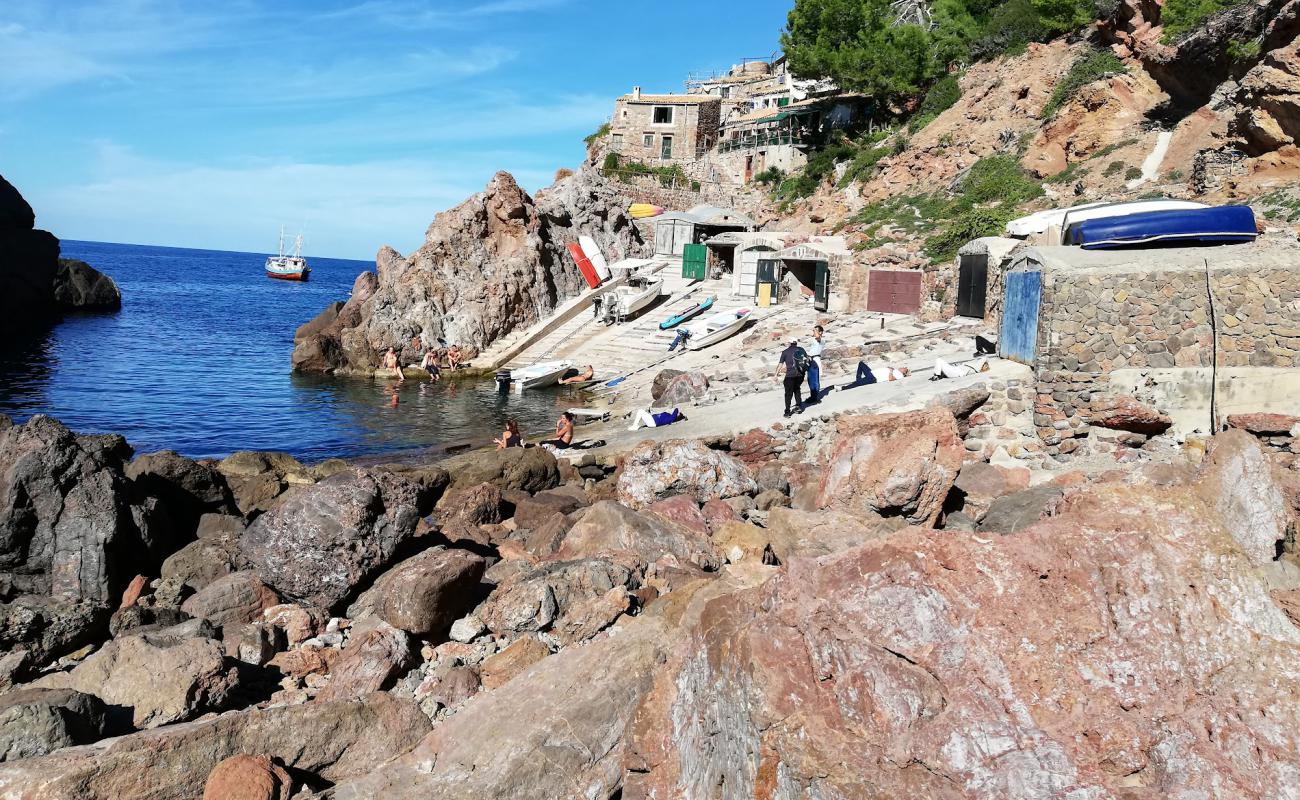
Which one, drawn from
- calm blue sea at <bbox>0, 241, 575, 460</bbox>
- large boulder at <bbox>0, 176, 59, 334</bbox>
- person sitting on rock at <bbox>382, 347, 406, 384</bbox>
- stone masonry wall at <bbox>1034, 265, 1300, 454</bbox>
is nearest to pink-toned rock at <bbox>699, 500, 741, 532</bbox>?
stone masonry wall at <bbox>1034, 265, 1300, 454</bbox>

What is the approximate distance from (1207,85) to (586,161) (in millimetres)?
43882

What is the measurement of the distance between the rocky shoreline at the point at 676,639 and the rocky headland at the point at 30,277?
174ft

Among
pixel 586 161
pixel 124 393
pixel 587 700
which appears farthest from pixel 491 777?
pixel 586 161

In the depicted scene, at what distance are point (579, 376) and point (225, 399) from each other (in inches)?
501

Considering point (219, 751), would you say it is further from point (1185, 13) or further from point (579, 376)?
point (1185, 13)

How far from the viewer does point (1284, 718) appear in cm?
418

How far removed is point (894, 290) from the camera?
2833 cm

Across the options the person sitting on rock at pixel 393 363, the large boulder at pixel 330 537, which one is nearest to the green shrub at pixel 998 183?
the person sitting on rock at pixel 393 363

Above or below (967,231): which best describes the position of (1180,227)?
below

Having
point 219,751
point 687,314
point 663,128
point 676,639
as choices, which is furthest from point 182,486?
point 663,128

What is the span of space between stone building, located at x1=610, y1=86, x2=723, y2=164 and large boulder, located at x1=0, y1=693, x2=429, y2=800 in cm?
6074

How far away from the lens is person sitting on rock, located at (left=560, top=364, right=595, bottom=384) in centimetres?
3155

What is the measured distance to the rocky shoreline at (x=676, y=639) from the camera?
4.43 m

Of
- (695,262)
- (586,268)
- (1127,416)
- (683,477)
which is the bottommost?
(683,477)
